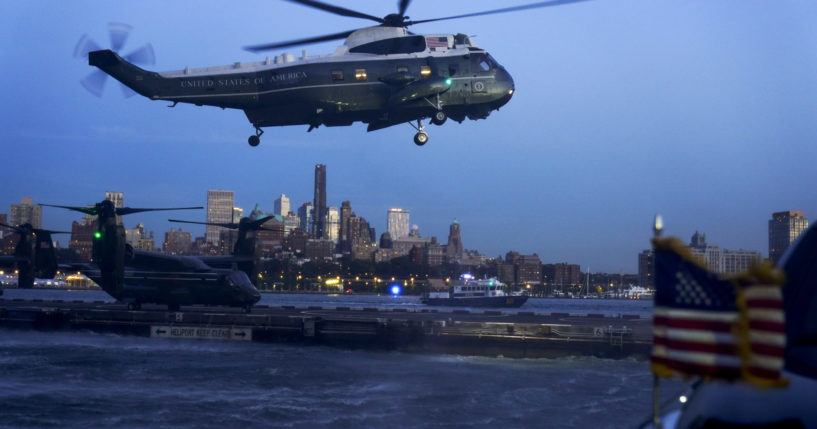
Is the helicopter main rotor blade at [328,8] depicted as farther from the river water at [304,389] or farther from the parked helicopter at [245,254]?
the parked helicopter at [245,254]

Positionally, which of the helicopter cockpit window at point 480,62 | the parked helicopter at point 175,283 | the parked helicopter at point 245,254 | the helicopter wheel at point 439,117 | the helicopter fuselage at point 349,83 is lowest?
the parked helicopter at point 175,283

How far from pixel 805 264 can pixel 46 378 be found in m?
22.9

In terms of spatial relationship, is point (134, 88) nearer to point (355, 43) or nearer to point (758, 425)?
point (355, 43)

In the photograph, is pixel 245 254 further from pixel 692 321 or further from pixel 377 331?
pixel 692 321

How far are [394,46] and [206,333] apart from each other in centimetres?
1687

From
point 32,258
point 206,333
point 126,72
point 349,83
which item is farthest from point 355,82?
point 32,258

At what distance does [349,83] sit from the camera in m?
26.0

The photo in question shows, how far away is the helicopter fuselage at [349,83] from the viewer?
25.5m

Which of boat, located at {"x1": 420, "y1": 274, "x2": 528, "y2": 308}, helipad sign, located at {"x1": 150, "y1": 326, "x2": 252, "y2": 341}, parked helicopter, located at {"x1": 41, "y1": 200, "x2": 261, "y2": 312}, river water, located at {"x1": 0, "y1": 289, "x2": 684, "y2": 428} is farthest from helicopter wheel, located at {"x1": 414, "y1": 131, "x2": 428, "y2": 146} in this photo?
boat, located at {"x1": 420, "y1": 274, "x2": 528, "y2": 308}

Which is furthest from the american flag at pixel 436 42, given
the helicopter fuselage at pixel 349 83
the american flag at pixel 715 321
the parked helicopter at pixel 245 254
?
the american flag at pixel 715 321

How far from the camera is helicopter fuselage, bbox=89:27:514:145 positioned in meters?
25.5

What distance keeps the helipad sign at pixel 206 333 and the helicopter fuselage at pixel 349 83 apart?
12528 mm

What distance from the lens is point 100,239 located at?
36.6 metres

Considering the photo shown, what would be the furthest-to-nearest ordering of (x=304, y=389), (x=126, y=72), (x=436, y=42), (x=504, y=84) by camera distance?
(x=504, y=84)
(x=436, y=42)
(x=126, y=72)
(x=304, y=389)
